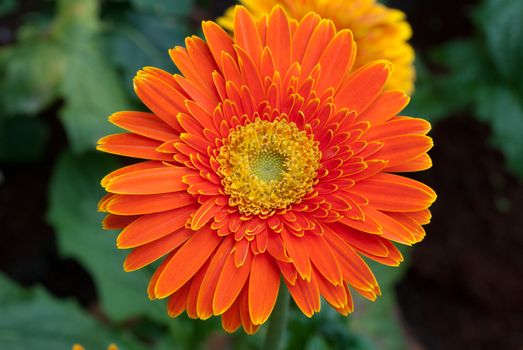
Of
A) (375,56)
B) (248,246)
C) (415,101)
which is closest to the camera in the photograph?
(248,246)

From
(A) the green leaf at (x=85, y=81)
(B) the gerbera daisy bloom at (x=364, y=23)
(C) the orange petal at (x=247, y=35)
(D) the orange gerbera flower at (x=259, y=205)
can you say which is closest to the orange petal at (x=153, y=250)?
(D) the orange gerbera flower at (x=259, y=205)

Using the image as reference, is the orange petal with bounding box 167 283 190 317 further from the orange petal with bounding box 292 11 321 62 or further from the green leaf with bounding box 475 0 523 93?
the green leaf with bounding box 475 0 523 93

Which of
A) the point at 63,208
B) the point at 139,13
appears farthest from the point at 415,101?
the point at 63,208

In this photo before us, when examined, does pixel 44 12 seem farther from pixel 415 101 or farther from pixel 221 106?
pixel 221 106

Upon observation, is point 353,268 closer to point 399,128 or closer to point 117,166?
point 399,128

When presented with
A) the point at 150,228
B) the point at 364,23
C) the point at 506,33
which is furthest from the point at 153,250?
the point at 506,33

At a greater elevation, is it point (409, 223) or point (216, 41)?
point (216, 41)
